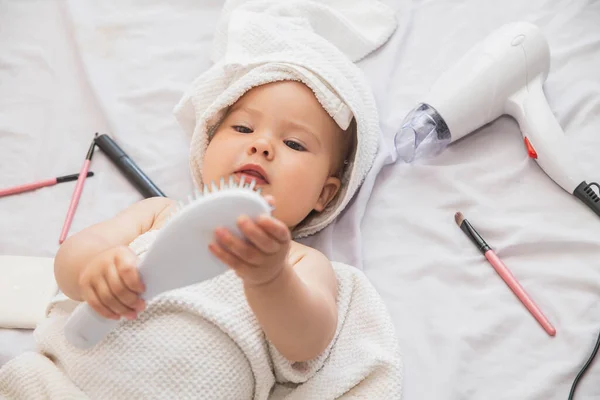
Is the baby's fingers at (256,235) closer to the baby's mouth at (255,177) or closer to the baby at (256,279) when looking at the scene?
the baby at (256,279)

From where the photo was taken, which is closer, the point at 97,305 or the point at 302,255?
the point at 97,305

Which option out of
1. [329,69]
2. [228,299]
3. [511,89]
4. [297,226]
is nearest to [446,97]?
[511,89]

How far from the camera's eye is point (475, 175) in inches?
38.9

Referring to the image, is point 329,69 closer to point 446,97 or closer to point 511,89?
point 446,97

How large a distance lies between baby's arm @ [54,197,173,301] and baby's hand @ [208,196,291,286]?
0.29 metres

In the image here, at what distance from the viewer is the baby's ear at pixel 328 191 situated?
0.96 metres

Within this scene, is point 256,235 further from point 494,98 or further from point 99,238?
point 494,98

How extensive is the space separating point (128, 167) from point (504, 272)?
658 mm

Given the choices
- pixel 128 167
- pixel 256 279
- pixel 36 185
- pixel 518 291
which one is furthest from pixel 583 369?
pixel 36 185

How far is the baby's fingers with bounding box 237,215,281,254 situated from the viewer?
496 mm

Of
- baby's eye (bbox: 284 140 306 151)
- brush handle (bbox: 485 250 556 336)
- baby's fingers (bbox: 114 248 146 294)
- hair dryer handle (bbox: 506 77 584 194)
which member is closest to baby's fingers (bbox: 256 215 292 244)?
baby's fingers (bbox: 114 248 146 294)

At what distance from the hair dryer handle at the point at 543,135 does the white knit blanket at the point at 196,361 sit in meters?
0.39

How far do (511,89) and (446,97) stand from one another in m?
0.12

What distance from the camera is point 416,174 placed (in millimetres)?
1010
